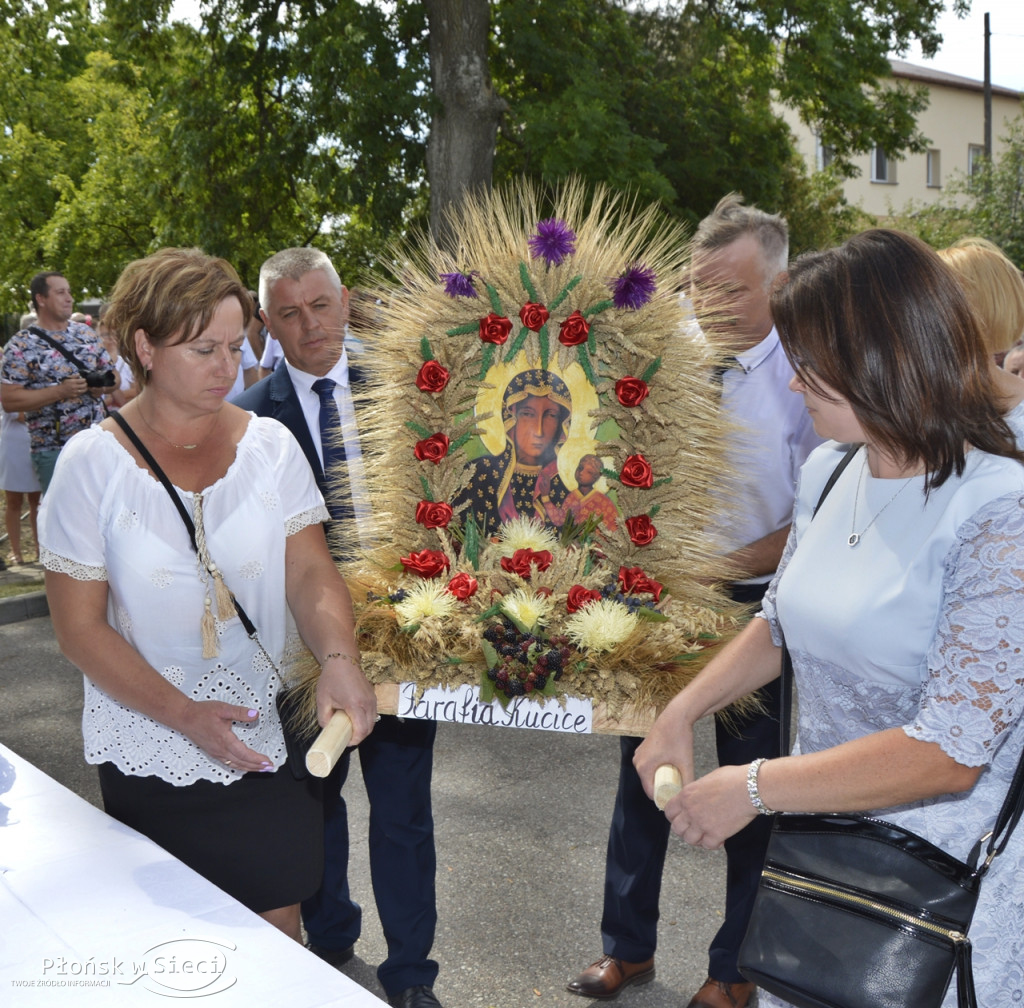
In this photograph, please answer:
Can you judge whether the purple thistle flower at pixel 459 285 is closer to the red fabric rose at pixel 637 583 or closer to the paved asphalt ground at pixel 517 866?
the red fabric rose at pixel 637 583

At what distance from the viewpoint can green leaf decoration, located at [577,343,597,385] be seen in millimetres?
2381

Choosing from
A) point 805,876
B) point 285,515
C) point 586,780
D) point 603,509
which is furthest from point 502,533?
point 586,780

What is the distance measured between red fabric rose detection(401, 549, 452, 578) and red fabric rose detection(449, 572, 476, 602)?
0.06m

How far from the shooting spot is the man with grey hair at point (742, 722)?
2947 millimetres

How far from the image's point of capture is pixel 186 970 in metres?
1.54

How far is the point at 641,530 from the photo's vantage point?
7.64ft

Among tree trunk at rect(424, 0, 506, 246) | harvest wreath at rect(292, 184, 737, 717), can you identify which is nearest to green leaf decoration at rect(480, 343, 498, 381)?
harvest wreath at rect(292, 184, 737, 717)

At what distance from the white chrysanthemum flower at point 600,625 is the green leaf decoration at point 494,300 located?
70 cm

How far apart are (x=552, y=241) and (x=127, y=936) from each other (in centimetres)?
158

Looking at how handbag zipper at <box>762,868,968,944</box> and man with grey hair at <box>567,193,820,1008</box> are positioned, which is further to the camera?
man with grey hair at <box>567,193,820,1008</box>

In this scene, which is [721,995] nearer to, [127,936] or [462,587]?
[462,587]

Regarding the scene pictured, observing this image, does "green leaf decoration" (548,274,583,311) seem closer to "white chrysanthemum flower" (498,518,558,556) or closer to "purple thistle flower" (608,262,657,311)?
"purple thistle flower" (608,262,657,311)

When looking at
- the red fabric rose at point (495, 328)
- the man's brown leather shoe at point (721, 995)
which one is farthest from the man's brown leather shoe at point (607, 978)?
the red fabric rose at point (495, 328)

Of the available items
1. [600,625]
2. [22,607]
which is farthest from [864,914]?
[22,607]
